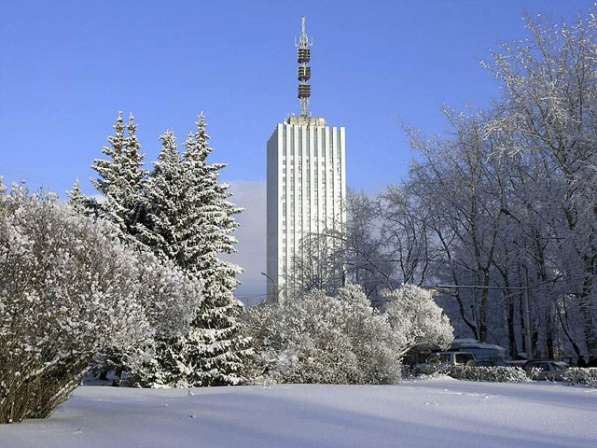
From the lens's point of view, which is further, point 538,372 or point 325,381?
point 538,372

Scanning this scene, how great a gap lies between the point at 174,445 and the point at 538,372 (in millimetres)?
21350

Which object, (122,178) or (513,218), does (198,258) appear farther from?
(513,218)

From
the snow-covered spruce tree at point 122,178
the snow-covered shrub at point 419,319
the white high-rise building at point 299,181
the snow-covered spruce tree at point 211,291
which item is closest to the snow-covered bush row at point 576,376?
the snow-covered shrub at point 419,319

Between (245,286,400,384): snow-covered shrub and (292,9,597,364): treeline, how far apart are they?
1113 centimetres

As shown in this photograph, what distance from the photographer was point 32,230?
10.6 m

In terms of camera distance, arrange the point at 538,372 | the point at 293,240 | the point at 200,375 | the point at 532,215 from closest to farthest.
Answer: the point at 200,375
the point at 538,372
the point at 532,215
the point at 293,240

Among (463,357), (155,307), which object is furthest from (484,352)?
(155,307)

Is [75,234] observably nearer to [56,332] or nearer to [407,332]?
[56,332]

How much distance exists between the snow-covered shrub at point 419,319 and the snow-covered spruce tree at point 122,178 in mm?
13406

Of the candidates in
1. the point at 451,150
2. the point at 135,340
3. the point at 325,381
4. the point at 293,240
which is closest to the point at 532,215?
the point at 451,150

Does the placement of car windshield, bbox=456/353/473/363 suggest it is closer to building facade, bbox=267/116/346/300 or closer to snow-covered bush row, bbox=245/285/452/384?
snow-covered bush row, bbox=245/285/452/384

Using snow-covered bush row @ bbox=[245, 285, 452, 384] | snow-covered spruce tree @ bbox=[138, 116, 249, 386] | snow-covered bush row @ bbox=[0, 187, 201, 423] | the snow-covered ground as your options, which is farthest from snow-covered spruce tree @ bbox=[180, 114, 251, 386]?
snow-covered bush row @ bbox=[0, 187, 201, 423]

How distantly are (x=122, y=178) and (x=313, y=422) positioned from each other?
23619mm

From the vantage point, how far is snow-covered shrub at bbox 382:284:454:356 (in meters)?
33.0
